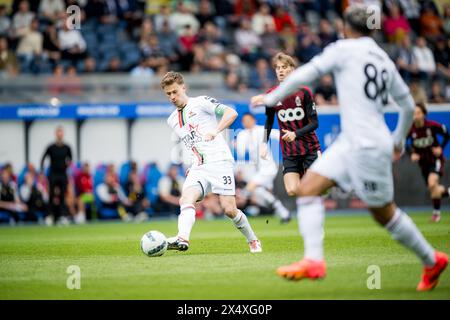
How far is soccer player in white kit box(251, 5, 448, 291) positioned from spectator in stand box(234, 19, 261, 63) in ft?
59.7

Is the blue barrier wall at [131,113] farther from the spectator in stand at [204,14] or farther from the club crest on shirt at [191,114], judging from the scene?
the club crest on shirt at [191,114]

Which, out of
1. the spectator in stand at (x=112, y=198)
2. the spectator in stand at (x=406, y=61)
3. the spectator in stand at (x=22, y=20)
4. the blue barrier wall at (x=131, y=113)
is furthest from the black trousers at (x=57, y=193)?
the spectator in stand at (x=406, y=61)

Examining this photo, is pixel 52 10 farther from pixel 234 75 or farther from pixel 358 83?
pixel 358 83

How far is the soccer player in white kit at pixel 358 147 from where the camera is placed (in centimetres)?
741

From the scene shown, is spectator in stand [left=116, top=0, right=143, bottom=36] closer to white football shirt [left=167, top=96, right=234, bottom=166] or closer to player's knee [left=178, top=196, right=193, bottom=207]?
white football shirt [left=167, top=96, right=234, bottom=166]

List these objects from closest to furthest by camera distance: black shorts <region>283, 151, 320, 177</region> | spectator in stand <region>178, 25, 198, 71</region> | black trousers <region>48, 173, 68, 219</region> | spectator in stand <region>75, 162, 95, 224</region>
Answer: black shorts <region>283, 151, 320, 177</region>, black trousers <region>48, 173, 68, 219</region>, spectator in stand <region>75, 162, 95, 224</region>, spectator in stand <region>178, 25, 198, 71</region>

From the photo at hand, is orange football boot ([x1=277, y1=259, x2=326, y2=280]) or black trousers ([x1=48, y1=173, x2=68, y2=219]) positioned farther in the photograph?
black trousers ([x1=48, y1=173, x2=68, y2=219])

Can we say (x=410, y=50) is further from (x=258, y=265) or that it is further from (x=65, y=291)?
(x=65, y=291)

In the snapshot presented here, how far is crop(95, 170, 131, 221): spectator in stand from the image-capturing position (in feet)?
74.3

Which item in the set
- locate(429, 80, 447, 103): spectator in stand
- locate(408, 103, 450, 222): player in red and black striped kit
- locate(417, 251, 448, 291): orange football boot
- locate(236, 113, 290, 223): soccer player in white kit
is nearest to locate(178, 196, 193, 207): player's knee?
locate(417, 251, 448, 291): orange football boot

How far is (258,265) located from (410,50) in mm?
17581

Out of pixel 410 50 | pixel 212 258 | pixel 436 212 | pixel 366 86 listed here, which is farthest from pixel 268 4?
pixel 366 86

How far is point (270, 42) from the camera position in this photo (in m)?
26.1

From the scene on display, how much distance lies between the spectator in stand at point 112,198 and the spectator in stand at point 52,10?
526 cm
